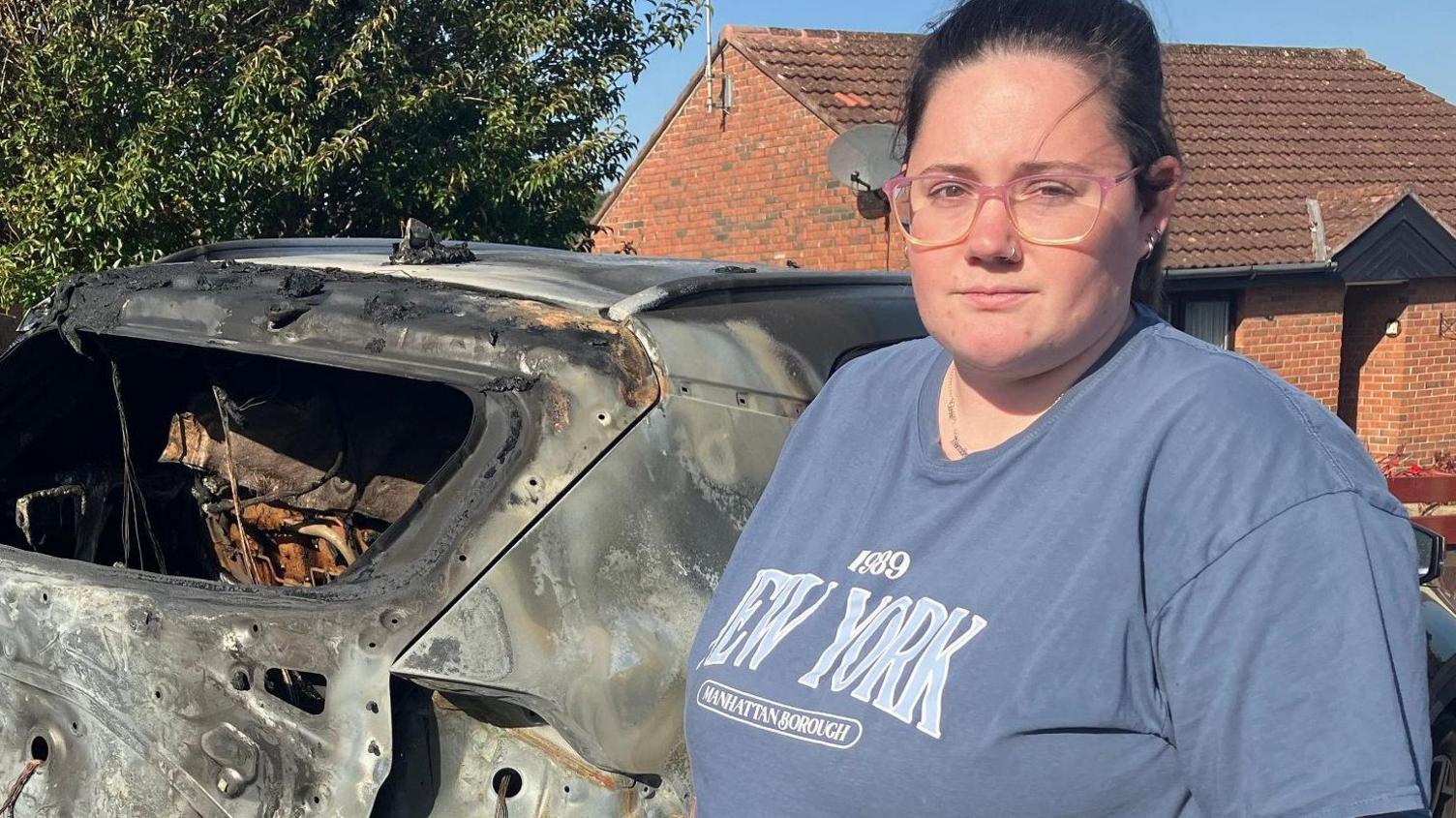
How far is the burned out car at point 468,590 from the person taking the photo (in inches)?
85.6

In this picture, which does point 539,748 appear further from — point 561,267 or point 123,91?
point 123,91

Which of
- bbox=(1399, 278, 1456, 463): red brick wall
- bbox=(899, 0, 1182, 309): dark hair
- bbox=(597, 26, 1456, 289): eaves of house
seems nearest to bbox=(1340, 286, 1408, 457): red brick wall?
bbox=(1399, 278, 1456, 463): red brick wall

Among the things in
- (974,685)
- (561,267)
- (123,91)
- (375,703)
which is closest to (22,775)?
(375,703)

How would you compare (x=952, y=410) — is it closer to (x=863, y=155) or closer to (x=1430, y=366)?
(x=863, y=155)

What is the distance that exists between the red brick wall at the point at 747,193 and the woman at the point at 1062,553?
10.4m

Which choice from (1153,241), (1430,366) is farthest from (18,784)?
(1430,366)

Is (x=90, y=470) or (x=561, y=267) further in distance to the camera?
(x=90, y=470)

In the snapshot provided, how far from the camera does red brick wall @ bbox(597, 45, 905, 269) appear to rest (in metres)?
13.3

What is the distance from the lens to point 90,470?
3.74 metres

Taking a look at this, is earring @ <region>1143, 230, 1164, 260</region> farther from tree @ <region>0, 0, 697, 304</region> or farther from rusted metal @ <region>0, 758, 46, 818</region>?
tree @ <region>0, 0, 697, 304</region>

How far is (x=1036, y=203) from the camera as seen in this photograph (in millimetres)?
1304

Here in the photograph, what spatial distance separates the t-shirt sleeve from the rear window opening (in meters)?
2.62

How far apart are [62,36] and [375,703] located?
6.20 metres

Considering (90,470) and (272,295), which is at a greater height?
(272,295)
